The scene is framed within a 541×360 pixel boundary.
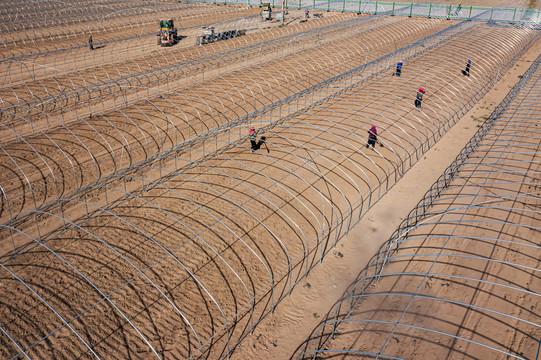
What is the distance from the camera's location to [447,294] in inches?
417

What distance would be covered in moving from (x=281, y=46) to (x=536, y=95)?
59.8 ft

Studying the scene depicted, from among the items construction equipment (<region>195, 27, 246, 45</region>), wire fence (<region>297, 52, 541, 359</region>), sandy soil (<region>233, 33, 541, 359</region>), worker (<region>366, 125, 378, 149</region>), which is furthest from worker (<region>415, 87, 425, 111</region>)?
construction equipment (<region>195, 27, 246, 45</region>)

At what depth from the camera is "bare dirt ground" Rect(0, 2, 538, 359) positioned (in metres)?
9.65

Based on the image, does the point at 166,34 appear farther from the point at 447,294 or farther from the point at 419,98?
the point at 447,294

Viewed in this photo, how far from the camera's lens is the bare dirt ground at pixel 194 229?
9648 mm

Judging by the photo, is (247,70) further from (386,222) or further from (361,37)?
(386,222)

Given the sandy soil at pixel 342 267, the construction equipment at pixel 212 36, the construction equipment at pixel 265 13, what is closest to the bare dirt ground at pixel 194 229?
the sandy soil at pixel 342 267

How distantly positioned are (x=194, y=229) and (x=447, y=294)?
24.5 feet

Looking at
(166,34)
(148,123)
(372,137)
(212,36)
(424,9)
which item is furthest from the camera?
(424,9)

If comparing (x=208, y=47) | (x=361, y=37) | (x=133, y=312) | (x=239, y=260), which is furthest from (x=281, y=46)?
(x=133, y=312)

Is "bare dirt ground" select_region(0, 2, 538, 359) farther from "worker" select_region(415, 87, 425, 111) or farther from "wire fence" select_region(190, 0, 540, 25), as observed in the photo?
"wire fence" select_region(190, 0, 540, 25)

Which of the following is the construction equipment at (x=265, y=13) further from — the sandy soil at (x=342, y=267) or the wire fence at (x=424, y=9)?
the sandy soil at (x=342, y=267)

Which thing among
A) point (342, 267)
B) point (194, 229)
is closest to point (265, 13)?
point (194, 229)

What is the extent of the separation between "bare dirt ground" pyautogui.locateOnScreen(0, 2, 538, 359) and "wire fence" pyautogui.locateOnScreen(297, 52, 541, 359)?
1.06m
